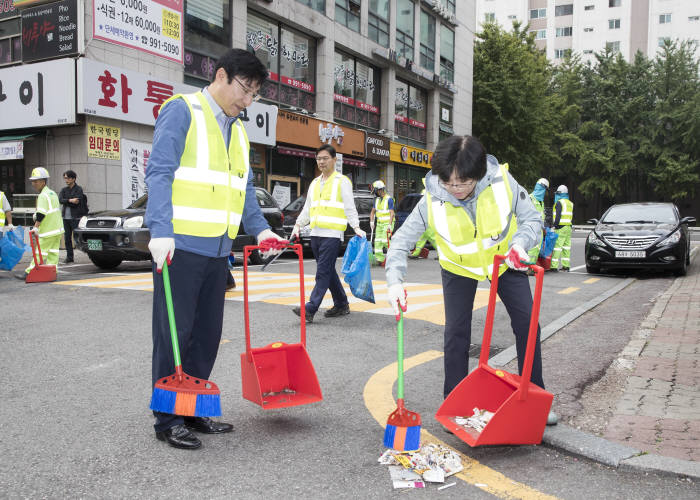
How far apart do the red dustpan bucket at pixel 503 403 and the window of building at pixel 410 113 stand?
26.0 m

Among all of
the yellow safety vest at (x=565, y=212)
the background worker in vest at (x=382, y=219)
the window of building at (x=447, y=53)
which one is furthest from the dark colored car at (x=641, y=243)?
the window of building at (x=447, y=53)

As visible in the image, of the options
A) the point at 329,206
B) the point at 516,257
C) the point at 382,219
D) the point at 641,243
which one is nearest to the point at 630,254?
the point at 641,243

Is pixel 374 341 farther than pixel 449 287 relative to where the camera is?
Yes

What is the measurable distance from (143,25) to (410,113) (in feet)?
53.7

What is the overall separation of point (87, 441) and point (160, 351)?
23.8 inches

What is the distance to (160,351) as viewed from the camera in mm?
3186

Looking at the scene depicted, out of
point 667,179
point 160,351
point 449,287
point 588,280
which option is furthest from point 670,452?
point 667,179

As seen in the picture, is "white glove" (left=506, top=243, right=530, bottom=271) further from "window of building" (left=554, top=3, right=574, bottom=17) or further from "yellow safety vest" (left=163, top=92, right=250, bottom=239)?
"window of building" (left=554, top=3, right=574, bottom=17)

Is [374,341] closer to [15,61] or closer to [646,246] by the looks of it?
[646,246]

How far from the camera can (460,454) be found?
10.4 ft

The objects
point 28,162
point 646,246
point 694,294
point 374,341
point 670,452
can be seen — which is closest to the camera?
point 670,452

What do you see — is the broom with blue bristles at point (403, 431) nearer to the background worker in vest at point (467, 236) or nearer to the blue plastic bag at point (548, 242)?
the background worker in vest at point (467, 236)

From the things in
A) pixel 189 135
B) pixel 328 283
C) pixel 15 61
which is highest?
pixel 15 61

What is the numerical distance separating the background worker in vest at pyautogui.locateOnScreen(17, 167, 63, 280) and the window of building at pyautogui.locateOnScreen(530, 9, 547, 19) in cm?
6624
